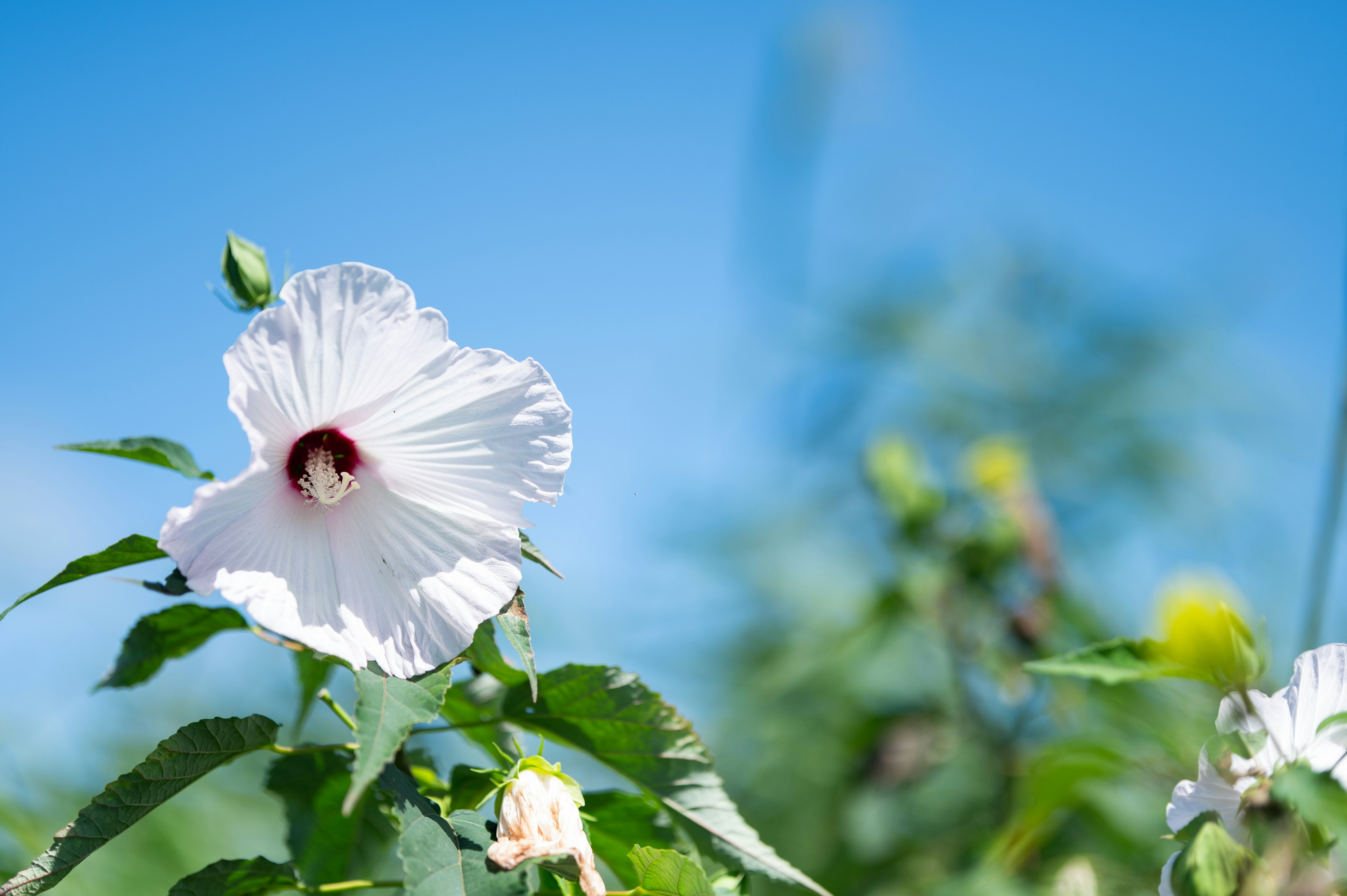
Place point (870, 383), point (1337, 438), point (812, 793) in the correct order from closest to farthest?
point (1337, 438)
point (812, 793)
point (870, 383)

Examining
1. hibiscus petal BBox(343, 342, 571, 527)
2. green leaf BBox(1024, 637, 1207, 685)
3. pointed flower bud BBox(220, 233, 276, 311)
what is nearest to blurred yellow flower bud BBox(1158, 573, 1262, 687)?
green leaf BBox(1024, 637, 1207, 685)

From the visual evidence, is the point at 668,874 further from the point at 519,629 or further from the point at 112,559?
the point at 112,559

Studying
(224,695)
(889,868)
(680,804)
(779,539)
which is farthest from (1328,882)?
(224,695)

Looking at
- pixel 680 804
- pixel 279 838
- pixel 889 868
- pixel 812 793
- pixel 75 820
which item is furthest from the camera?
pixel 812 793

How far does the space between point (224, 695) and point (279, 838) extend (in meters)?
0.38

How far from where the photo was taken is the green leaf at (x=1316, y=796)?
386 mm

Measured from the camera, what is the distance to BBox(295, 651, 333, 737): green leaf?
1.96 feet

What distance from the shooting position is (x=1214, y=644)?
48cm

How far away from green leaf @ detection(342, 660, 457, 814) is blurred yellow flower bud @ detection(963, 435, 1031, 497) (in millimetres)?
1138

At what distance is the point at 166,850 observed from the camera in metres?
1.31

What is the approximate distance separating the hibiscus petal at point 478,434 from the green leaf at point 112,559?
0.39ft

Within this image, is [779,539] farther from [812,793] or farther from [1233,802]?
[1233,802]

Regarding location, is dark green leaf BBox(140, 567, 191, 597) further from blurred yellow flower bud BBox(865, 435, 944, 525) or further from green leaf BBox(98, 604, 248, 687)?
blurred yellow flower bud BBox(865, 435, 944, 525)

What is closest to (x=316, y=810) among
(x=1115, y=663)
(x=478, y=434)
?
(x=478, y=434)
